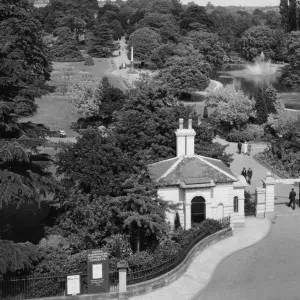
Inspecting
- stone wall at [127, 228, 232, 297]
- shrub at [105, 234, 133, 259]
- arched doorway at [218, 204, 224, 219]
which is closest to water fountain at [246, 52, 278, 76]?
arched doorway at [218, 204, 224, 219]

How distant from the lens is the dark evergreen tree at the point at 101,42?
114 m

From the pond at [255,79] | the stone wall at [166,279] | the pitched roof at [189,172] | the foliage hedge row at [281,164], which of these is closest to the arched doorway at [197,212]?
the pitched roof at [189,172]

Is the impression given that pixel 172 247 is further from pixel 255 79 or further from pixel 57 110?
pixel 255 79

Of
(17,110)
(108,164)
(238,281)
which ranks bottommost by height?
(238,281)

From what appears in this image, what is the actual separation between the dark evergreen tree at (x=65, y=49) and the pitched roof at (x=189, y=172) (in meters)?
82.9

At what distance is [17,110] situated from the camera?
21.6 meters

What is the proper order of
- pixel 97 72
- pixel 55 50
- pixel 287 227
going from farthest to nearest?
pixel 55 50 → pixel 97 72 → pixel 287 227

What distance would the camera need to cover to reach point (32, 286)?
1972 centimetres

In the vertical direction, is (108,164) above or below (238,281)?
above

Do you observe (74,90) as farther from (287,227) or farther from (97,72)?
(97,72)

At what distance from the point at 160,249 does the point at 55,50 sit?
91.2 m

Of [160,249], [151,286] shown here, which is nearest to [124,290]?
[151,286]

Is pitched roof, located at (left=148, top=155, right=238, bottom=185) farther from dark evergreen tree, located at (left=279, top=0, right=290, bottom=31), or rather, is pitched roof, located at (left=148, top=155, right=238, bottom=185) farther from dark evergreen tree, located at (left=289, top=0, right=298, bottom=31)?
dark evergreen tree, located at (left=279, top=0, right=290, bottom=31)

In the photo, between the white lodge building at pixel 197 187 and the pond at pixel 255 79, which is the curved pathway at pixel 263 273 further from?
the pond at pixel 255 79
